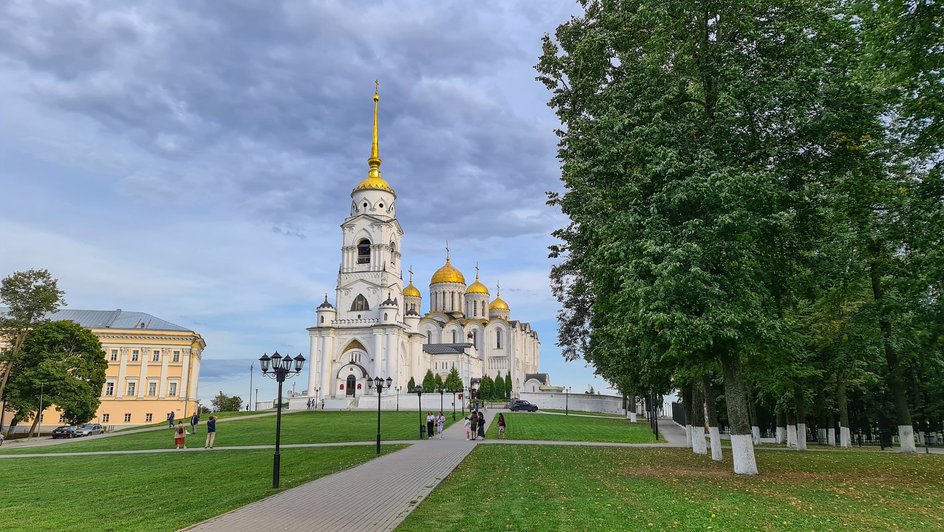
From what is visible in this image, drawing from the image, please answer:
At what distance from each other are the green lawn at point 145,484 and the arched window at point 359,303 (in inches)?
1979

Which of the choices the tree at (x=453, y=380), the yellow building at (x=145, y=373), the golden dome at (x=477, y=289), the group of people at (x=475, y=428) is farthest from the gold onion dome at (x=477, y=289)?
the group of people at (x=475, y=428)

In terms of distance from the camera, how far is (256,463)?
65.1 ft

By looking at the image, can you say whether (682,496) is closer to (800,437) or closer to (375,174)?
(800,437)

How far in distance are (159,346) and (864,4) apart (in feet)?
226

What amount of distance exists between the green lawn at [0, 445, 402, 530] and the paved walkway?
2.11ft

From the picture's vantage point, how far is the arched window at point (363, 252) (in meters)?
77.0

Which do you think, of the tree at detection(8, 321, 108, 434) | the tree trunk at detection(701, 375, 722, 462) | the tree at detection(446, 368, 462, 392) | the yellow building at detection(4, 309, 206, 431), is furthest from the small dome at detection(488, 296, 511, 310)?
the tree trunk at detection(701, 375, 722, 462)

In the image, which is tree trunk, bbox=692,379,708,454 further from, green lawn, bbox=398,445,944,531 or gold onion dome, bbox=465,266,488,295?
gold onion dome, bbox=465,266,488,295

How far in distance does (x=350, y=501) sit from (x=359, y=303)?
212 feet

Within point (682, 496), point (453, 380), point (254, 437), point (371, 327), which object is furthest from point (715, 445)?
point (453, 380)

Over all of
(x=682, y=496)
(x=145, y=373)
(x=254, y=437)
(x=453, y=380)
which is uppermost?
(x=145, y=373)

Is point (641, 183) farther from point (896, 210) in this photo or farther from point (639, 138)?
point (896, 210)

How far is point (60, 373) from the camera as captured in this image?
4597 centimetres

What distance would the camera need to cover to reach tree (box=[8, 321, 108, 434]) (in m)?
45.2
